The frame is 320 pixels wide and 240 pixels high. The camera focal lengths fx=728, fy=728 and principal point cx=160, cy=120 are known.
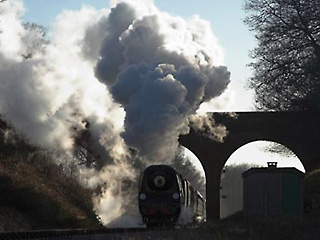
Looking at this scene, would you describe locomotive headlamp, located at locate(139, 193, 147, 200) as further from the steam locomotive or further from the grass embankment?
the grass embankment

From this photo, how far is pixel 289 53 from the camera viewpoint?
1522 inches

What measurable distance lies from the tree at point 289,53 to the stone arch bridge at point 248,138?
270 cm

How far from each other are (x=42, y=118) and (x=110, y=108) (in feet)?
11.1

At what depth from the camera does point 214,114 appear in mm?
43406

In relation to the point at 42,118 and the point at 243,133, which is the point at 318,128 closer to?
the point at 243,133

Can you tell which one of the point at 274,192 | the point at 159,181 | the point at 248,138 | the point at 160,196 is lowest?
the point at 160,196

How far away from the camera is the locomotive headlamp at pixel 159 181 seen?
90.3 ft

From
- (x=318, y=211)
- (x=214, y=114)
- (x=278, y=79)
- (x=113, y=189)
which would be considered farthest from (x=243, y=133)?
(x=318, y=211)

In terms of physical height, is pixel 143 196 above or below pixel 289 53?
below

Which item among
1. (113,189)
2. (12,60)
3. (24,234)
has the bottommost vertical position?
(24,234)

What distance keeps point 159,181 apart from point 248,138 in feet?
64.8

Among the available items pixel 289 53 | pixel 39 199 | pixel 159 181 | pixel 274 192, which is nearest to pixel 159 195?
pixel 159 181

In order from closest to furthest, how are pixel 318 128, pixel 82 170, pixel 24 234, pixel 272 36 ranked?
pixel 24 234, pixel 82 170, pixel 272 36, pixel 318 128

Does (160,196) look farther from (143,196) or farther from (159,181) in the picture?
(143,196)
